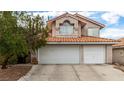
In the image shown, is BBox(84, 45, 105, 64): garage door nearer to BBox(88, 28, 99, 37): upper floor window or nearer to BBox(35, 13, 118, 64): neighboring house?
BBox(35, 13, 118, 64): neighboring house

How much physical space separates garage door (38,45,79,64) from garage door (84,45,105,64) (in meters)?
0.97

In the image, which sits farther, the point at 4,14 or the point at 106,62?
the point at 106,62

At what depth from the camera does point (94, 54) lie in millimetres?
23984

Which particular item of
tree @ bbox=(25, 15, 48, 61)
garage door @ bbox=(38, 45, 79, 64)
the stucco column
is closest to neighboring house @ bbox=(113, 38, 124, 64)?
the stucco column

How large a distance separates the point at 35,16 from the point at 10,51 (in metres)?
3.35

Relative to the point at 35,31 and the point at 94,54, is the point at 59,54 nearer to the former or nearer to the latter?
the point at 94,54

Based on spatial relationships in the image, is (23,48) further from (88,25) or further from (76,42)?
(88,25)

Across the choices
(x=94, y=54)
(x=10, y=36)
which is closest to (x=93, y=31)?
(x=94, y=54)

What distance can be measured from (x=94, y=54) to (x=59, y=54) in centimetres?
339

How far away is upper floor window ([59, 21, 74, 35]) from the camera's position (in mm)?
25344

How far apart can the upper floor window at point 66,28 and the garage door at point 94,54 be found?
2.65 meters

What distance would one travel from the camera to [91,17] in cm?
2769

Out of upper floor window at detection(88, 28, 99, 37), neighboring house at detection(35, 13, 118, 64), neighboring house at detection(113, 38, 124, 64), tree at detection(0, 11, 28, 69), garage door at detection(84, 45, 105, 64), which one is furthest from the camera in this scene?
upper floor window at detection(88, 28, 99, 37)
